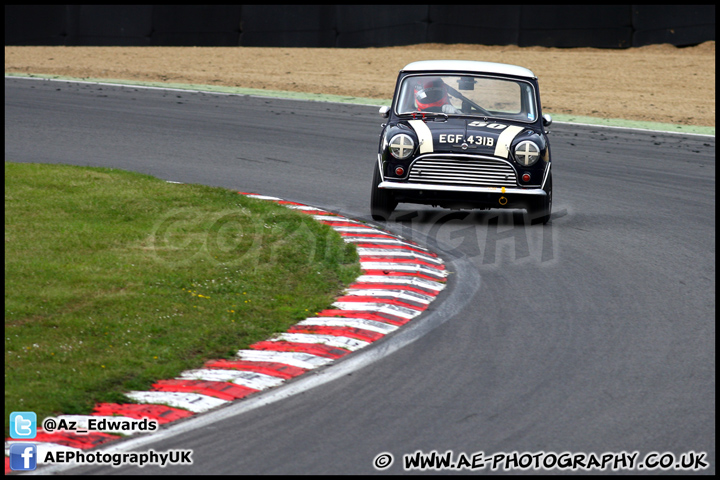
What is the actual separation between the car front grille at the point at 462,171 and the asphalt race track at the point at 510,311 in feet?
1.65

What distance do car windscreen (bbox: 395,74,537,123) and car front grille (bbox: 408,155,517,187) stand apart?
0.97m

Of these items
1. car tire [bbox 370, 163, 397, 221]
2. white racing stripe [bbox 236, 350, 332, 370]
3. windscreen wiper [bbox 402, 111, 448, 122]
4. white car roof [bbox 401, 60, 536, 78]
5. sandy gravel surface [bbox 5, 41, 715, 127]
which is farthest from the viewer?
sandy gravel surface [bbox 5, 41, 715, 127]

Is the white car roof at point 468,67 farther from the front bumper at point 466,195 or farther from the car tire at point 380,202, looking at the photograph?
the front bumper at point 466,195

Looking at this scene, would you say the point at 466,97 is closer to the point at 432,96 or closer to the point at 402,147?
the point at 432,96

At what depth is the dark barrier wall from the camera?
25469mm

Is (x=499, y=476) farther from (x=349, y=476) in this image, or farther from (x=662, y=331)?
(x=662, y=331)

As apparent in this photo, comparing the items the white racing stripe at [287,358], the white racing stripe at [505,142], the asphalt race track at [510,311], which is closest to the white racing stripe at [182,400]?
the asphalt race track at [510,311]

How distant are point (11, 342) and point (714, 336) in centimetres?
446

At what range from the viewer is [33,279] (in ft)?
23.2

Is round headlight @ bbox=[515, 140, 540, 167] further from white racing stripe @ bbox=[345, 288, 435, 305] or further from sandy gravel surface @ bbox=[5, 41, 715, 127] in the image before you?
sandy gravel surface @ bbox=[5, 41, 715, 127]

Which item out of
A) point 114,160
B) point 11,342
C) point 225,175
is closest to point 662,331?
point 11,342

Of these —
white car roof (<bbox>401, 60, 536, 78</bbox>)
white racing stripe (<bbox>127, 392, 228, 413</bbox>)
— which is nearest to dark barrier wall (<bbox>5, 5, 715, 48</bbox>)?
white car roof (<bbox>401, 60, 536, 78</bbox>)

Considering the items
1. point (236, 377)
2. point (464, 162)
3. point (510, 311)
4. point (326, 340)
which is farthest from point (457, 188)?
point (236, 377)

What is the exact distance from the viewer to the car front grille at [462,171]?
1003 cm
